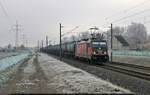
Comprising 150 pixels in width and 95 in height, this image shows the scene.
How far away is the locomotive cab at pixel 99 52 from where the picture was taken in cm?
2683

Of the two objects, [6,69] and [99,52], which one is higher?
[99,52]

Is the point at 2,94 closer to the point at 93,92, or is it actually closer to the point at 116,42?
Result: the point at 93,92

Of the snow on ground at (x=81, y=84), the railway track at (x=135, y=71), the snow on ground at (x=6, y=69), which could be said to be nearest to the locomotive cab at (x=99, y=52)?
the railway track at (x=135, y=71)

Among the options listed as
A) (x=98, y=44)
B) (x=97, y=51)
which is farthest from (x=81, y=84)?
(x=98, y=44)

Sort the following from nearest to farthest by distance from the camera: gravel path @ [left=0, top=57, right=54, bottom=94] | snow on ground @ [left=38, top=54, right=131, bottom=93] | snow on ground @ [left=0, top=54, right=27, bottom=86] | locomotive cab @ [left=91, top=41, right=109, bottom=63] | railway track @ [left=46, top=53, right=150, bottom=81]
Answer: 1. snow on ground @ [left=38, top=54, right=131, bottom=93]
2. gravel path @ [left=0, top=57, right=54, bottom=94]
3. snow on ground @ [left=0, top=54, right=27, bottom=86]
4. railway track @ [left=46, top=53, right=150, bottom=81]
5. locomotive cab @ [left=91, top=41, right=109, bottom=63]

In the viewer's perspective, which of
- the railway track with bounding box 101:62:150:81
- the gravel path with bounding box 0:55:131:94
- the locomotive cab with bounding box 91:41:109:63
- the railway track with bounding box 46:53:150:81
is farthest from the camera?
the locomotive cab with bounding box 91:41:109:63

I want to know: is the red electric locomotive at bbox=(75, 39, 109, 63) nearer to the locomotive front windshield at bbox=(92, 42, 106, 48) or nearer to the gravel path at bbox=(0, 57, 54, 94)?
the locomotive front windshield at bbox=(92, 42, 106, 48)

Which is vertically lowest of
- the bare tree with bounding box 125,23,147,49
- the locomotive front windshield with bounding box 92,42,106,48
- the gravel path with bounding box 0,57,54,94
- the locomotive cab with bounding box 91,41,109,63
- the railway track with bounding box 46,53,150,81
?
the gravel path with bounding box 0,57,54,94

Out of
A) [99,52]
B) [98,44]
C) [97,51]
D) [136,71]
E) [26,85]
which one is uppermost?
[98,44]

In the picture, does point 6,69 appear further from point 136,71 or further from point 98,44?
Answer: point 136,71

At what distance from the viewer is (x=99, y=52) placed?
89.0 feet

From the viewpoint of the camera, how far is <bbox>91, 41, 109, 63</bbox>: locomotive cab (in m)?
26.8

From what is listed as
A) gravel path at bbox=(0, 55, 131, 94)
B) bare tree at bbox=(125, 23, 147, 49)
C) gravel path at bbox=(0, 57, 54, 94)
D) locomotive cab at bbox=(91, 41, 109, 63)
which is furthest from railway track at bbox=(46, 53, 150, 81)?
bare tree at bbox=(125, 23, 147, 49)

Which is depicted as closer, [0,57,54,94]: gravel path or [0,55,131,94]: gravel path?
[0,55,131,94]: gravel path
